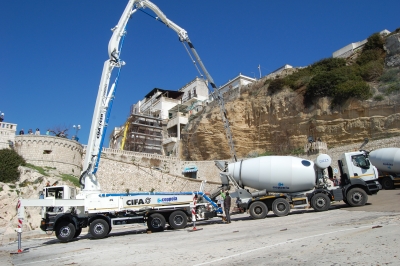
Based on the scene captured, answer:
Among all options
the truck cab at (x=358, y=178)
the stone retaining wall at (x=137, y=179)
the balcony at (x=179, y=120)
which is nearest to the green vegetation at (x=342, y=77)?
the stone retaining wall at (x=137, y=179)

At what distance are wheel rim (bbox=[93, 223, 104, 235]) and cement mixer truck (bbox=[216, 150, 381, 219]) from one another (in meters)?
7.06

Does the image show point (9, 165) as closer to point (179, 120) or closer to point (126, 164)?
point (126, 164)

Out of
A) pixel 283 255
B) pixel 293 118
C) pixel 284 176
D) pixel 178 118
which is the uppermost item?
pixel 178 118

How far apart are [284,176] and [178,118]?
37.9 metres

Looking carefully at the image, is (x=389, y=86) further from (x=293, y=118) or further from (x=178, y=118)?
(x=178, y=118)

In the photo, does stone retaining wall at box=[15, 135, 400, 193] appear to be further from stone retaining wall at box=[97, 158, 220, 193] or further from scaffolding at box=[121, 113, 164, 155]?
scaffolding at box=[121, 113, 164, 155]

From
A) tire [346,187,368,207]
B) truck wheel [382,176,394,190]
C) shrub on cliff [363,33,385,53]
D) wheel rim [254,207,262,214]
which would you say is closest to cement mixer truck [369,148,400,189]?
truck wheel [382,176,394,190]

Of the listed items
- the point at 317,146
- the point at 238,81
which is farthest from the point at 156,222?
the point at 238,81

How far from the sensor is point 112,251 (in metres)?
9.85

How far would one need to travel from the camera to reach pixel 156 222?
48.5 ft

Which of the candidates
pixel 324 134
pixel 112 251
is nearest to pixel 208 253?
pixel 112 251

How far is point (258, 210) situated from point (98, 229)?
26.2 feet

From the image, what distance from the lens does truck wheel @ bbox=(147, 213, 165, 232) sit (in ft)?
48.4

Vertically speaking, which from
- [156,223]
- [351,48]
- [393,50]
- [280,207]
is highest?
[351,48]
